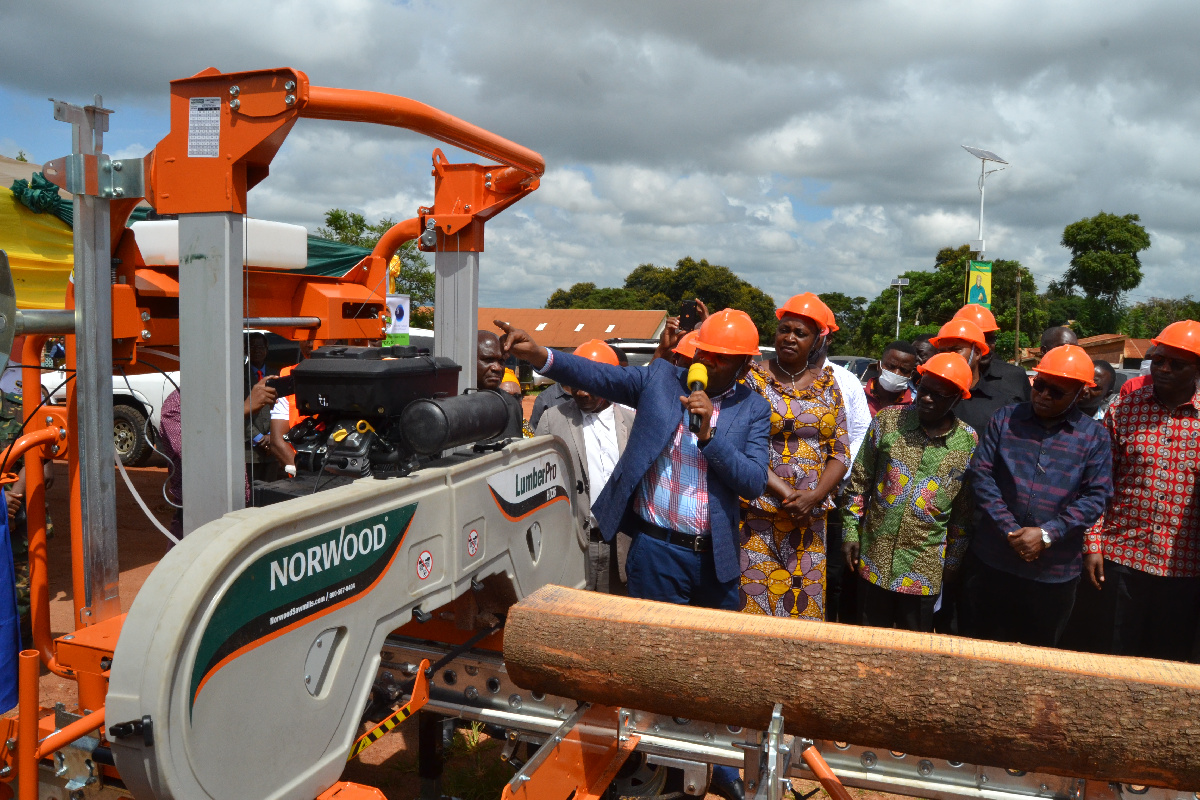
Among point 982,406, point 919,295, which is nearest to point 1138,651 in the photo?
point 982,406

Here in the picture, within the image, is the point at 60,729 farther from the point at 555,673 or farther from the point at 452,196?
the point at 452,196

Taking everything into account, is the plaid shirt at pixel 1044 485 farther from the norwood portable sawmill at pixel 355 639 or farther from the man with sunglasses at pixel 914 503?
the norwood portable sawmill at pixel 355 639

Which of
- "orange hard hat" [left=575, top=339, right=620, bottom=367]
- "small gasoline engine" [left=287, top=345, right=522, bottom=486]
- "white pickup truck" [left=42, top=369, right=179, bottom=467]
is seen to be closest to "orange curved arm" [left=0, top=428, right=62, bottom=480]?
"small gasoline engine" [left=287, top=345, right=522, bottom=486]

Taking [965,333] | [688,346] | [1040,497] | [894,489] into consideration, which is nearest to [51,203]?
[688,346]

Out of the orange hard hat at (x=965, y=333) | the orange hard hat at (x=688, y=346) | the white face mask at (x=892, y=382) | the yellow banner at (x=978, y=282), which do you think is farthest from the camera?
the yellow banner at (x=978, y=282)

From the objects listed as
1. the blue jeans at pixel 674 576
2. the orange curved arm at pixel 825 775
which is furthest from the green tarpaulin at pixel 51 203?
the orange curved arm at pixel 825 775

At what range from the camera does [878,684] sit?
2184mm

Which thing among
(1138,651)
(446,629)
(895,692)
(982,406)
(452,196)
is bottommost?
(1138,651)

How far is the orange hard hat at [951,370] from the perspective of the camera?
3.65m

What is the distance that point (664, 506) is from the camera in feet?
11.0

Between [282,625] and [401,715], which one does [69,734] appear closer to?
[282,625]

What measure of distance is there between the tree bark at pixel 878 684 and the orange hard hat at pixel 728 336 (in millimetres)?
1193

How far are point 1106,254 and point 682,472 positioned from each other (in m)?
33.7

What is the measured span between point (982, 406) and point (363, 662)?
3.61 metres
